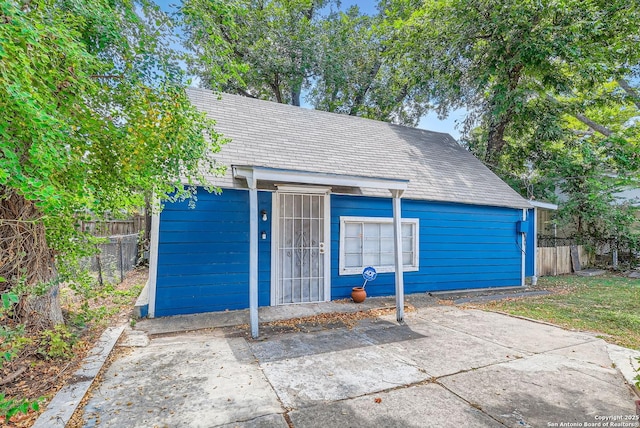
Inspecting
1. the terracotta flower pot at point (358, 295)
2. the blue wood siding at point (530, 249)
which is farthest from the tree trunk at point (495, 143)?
the terracotta flower pot at point (358, 295)

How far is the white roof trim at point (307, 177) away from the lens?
4625mm

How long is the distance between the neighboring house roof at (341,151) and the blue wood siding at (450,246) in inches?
12.4

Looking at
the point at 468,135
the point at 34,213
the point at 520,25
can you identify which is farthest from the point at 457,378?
the point at 468,135

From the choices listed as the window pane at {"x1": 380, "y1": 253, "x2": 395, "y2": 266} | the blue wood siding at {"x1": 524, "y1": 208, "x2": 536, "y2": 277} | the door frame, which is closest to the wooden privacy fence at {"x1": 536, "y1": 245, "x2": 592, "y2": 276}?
the blue wood siding at {"x1": 524, "y1": 208, "x2": 536, "y2": 277}

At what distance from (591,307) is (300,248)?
19.9 ft

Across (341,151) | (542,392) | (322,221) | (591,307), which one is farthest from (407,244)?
(542,392)

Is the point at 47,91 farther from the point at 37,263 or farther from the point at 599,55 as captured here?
the point at 599,55

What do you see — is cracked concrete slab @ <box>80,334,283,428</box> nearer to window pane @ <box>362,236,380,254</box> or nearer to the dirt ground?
the dirt ground

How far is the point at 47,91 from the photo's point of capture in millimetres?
2566

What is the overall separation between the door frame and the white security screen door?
0.07ft

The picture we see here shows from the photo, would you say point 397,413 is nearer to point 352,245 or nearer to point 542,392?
point 542,392

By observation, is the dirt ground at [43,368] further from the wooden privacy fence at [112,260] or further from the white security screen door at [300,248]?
the white security screen door at [300,248]

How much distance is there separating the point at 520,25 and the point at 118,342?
1353 centimetres

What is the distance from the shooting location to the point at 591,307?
641cm
